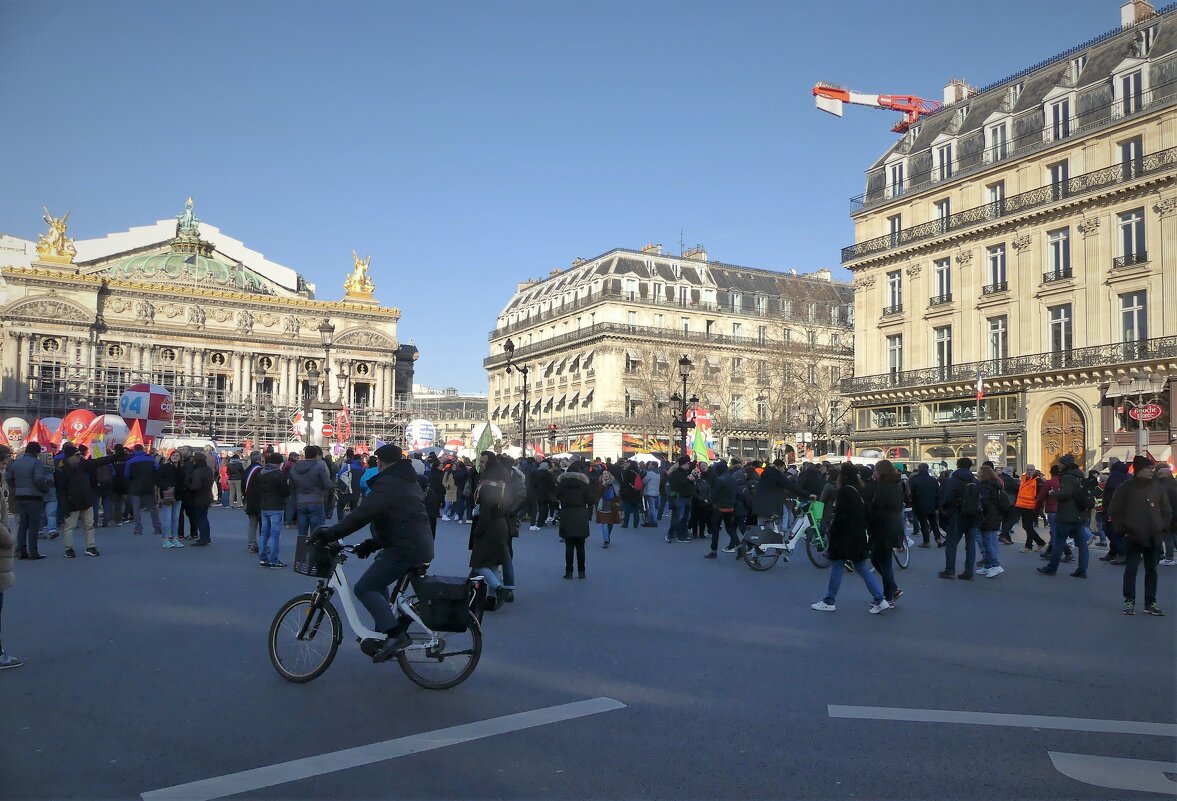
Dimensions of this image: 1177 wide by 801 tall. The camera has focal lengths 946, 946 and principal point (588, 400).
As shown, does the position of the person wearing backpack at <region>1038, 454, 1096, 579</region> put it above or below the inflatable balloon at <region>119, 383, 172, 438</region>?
below

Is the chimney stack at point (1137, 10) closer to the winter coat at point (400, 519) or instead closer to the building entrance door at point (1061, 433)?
the building entrance door at point (1061, 433)

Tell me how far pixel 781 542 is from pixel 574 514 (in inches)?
141

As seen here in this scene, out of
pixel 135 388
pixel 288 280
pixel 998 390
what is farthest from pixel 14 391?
pixel 998 390

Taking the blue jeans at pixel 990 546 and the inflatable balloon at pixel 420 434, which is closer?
the blue jeans at pixel 990 546

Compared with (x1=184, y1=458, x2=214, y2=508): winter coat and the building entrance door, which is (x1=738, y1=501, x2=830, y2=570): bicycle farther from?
the building entrance door

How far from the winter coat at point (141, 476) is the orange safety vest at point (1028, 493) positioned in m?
17.0

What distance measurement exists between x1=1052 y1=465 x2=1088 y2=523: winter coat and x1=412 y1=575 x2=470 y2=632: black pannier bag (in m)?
9.93

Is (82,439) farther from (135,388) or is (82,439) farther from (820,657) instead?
(820,657)

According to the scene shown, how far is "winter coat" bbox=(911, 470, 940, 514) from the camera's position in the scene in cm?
1800

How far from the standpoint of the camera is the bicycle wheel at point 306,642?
704 cm

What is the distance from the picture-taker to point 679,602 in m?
11.2

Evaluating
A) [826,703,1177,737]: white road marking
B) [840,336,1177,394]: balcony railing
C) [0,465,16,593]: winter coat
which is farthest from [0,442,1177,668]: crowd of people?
[840,336,1177,394]: balcony railing

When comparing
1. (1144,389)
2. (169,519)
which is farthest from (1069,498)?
(1144,389)

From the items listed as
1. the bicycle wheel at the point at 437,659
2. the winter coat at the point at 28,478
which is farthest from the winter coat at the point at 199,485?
the bicycle wheel at the point at 437,659
